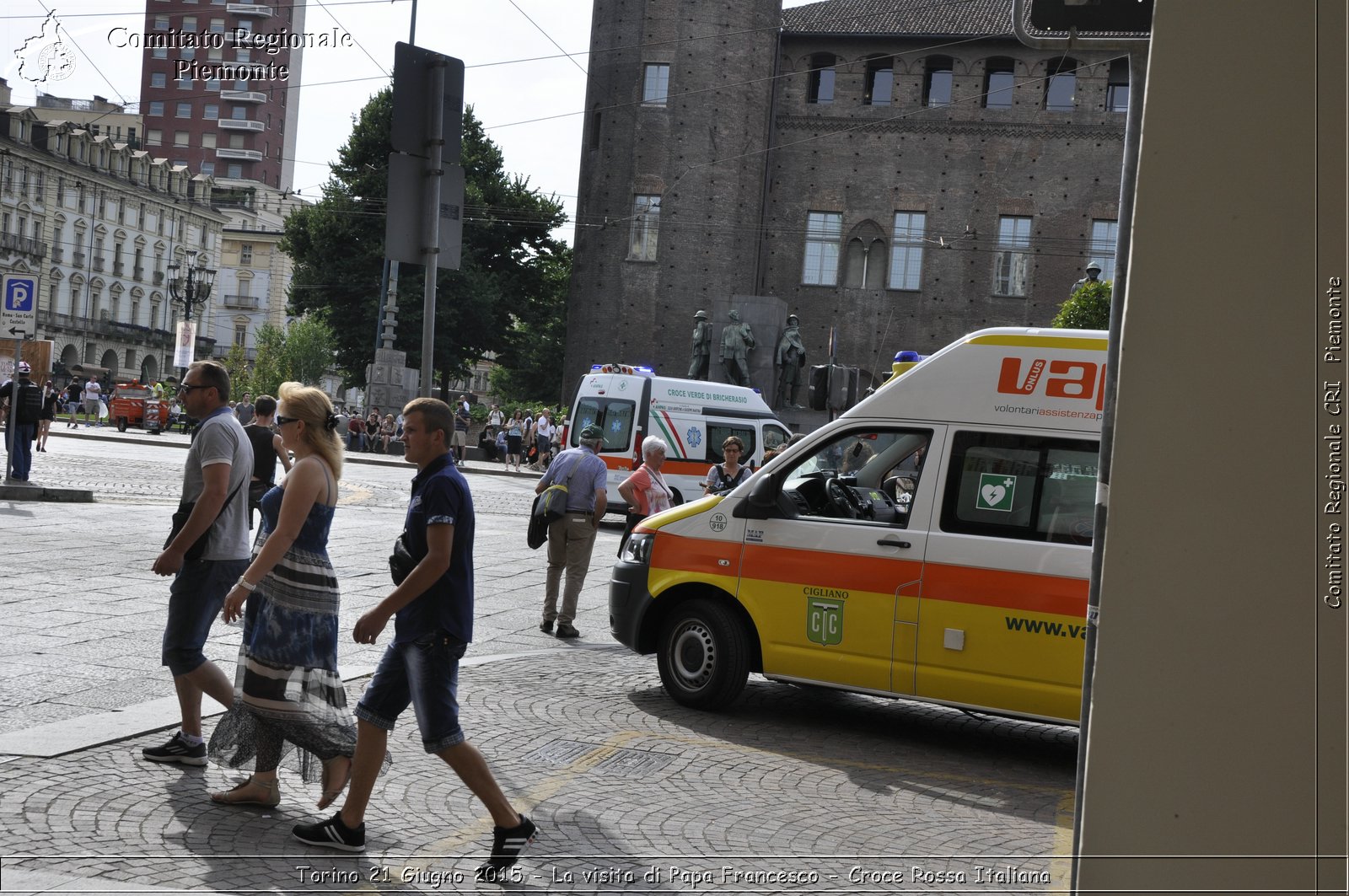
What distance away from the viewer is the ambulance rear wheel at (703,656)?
27.1ft

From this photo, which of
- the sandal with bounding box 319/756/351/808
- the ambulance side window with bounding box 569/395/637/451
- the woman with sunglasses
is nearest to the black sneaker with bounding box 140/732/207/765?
the woman with sunglasses

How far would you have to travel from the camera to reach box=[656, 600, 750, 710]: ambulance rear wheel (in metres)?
8.27

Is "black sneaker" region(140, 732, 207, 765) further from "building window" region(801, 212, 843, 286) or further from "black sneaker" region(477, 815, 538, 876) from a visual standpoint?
"building window" region(801, 212, 843, 286)

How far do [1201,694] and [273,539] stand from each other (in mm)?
3730

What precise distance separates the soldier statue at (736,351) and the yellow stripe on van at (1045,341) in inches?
1354

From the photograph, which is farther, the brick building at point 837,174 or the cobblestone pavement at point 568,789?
the brick building at point 837,174

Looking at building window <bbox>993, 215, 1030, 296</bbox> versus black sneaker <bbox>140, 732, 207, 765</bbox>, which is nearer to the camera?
black sneaker <bbox>140, 732, 207, 765</bbox>

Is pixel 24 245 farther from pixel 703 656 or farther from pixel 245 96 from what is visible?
pixel 703 656

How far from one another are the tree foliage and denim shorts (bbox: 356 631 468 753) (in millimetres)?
44340

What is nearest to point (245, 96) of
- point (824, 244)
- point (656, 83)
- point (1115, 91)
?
point (656, 83)

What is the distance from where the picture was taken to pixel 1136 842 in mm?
2695

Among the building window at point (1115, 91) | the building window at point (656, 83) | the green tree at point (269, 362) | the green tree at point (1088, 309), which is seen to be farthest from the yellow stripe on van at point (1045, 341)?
the green tree at point (269, 362)

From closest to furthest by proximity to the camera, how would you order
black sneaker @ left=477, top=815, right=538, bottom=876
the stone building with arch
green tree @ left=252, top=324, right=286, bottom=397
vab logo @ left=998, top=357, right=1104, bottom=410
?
black sneaker @ left=477, top=815, right=538, bottom=876, vab logo @ left=998, top=357, right=1104, bottom=410, green tree @ left=252, top=324, right=286, bottom=397, the stone building with arch

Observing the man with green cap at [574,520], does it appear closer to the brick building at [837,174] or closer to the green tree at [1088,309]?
the green tree at [1088,309]
